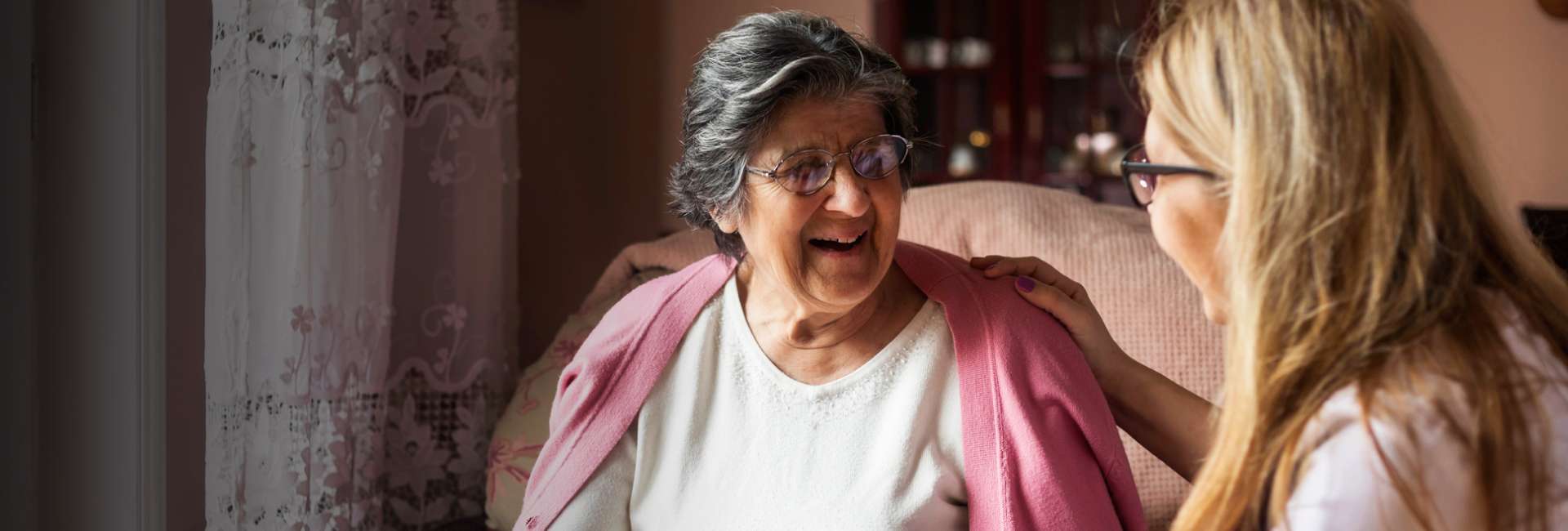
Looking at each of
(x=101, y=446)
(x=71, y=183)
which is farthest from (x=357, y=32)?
(x=101, y=446)

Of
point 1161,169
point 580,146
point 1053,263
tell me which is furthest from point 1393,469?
point 580,146

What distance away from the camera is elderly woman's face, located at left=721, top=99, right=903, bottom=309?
1.46 metres

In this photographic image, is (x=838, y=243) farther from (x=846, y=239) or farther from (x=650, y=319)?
(x=650, y=319)

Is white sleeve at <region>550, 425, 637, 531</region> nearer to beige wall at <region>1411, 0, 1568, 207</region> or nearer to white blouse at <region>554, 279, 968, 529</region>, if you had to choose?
white blouse at <region>554, 279, 968, 529</region>

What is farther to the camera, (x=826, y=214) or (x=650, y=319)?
(x=650, y=319)

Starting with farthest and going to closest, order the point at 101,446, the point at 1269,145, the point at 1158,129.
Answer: the point at 101,446 → the point at 1158,129 → the point at 1269,145

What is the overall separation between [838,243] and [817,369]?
0.18m

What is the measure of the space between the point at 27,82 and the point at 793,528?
1169 mm

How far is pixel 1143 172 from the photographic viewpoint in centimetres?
104

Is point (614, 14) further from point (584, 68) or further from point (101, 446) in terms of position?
point (101, 446)

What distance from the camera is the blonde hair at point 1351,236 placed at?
0.86m

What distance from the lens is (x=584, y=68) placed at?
3.58 m

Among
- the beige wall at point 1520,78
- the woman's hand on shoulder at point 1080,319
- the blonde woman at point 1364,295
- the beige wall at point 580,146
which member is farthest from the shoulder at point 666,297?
the beige wall at point 1520,78

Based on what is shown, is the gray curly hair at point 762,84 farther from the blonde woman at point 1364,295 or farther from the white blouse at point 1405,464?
the white blouse at point 1405,464
